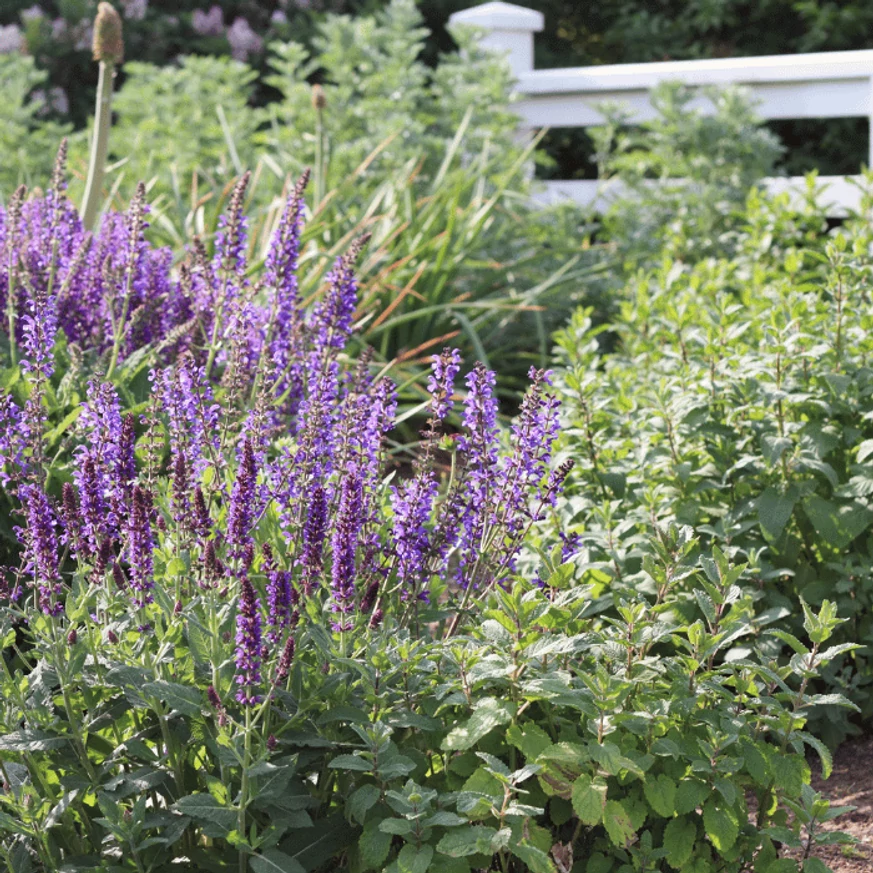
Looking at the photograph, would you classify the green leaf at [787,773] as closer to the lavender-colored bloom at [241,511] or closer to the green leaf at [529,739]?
the green leaf at [529,739]

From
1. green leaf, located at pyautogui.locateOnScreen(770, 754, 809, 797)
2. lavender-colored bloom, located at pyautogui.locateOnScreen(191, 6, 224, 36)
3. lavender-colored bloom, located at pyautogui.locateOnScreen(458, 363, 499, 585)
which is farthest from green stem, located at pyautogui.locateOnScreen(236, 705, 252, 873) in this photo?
lavender-colored bloom, located at pyautogui.locateOnScreen(191, 6, 224, 36)

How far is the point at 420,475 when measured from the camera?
7.29 ft

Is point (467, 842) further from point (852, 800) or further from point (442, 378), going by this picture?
point (852, 800)

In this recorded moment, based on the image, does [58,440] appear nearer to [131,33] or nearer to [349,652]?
[349,652]

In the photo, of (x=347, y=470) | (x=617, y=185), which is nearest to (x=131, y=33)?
(x=617, y=185)

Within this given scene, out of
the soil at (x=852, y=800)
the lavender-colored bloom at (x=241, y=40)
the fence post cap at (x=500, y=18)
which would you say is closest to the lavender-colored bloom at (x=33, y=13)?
the lavender-colored bloom at (x=241, y=40)

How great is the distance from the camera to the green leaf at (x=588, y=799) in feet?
6.18

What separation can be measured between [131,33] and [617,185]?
203 inches

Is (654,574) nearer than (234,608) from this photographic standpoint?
No

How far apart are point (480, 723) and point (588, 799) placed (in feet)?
0.64

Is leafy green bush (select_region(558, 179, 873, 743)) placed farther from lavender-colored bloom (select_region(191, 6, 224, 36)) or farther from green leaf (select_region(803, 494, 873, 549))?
lavender-colored bloom (select_region(191, 6, 224, 36))

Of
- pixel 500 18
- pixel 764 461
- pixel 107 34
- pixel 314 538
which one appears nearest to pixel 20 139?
pixel 500 18

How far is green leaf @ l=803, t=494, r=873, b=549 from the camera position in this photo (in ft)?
9.63

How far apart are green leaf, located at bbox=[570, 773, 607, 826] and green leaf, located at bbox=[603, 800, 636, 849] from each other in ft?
0.05
